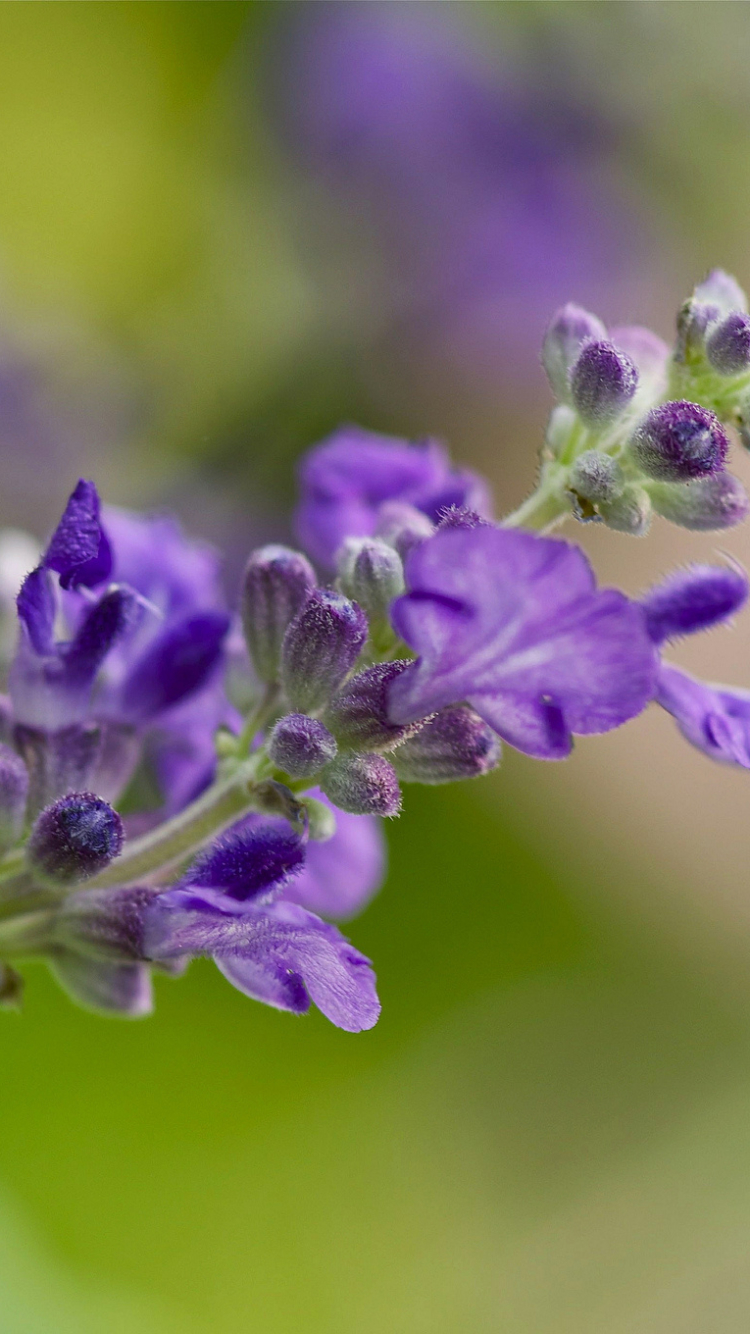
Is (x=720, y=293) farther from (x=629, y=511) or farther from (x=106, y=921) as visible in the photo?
(x=106, y=921)

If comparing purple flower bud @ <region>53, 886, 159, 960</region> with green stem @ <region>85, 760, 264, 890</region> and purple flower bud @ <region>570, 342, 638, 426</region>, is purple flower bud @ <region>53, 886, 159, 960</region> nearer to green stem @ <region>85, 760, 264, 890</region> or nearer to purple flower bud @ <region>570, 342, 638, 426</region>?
green stem @ <region>85, 760, 264, 890</region>

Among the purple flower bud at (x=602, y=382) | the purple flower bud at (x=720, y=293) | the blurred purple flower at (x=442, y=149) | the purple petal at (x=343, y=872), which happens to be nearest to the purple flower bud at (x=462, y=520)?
the purple flower bud at (x=602, y=382)

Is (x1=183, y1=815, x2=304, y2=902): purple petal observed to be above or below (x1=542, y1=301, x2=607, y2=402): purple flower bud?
below

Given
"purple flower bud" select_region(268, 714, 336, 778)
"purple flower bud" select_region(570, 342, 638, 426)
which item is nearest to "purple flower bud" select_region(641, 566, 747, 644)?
"purple flower bud" select_region(570, 342, 638, 426)

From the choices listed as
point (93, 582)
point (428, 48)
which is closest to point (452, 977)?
point (428, 48)

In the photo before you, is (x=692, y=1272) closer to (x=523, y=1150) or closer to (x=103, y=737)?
(x=523, y=1150)

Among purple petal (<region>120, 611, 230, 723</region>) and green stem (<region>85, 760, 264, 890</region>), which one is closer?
green stem (<region>85, 760, 264, 890</region>)

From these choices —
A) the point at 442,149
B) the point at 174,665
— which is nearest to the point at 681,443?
the point at 174,665
